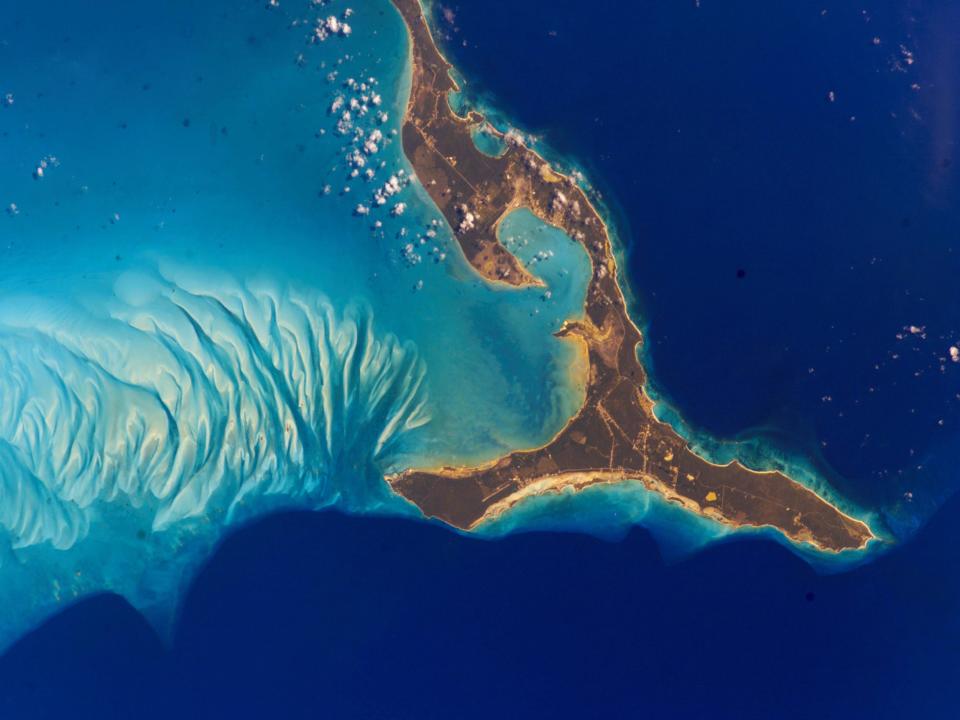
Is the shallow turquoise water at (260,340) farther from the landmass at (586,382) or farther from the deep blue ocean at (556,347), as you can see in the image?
the landmass at (586,382)

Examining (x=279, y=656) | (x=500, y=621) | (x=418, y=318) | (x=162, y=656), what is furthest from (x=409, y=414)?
(x=162, y=656)

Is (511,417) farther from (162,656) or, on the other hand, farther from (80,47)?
(80,47)

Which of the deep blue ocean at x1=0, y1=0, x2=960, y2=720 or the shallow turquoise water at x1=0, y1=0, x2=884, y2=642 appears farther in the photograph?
the shallow turquoise water at x1=0, y1=0, x2=884, y2=642

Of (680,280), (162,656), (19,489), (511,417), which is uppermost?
(680,280)

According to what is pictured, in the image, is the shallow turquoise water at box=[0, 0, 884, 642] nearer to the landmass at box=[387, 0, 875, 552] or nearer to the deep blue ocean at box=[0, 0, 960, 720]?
the deep blue ocean at box=[0, 0, 960, 720]

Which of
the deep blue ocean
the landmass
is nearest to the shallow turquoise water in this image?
the deep blue ocean
